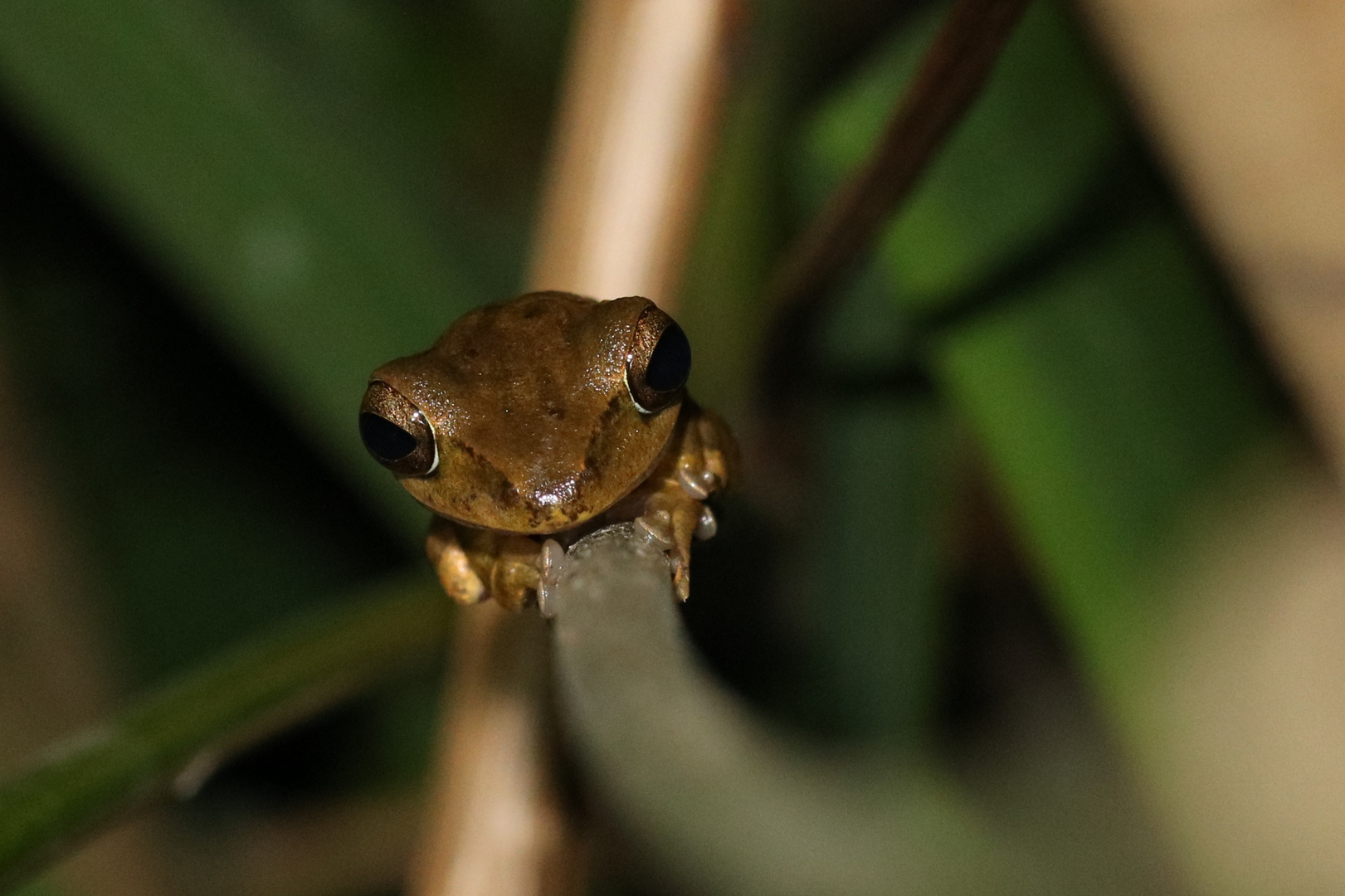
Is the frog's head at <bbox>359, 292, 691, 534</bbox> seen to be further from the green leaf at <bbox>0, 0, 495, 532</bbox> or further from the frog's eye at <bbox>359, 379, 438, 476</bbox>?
the green leaf at <bbox>0, 0, 495, 532</bbox>

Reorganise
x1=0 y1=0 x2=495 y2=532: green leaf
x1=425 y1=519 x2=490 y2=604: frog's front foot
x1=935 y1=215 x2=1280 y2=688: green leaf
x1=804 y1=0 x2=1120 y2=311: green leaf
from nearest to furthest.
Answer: x1=425 y1=519 x2=490 y2=604: frog's front foot → x1=935 y1=215 x2=1280 y2=688: green leaf → x1=804 y1=0 x2=1120 y2=311: green leaf → x1=0 y1=0 x2=495 y2=532: green leaf

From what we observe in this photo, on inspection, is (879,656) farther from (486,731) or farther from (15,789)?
(15,789)

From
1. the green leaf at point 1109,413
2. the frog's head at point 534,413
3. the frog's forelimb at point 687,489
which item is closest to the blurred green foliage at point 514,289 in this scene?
the green leaf at point 1109,413

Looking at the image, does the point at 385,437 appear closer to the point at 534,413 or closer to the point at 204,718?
the point at 534,413

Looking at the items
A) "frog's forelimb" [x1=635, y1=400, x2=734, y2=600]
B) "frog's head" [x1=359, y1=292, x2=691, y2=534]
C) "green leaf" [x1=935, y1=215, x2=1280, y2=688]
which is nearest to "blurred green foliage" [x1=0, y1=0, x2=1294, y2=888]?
"green leaf" [x1=935, y1=215, x2=1280, y2=688]

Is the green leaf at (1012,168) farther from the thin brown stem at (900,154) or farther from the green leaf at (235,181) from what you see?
the green leaf at (235,181)

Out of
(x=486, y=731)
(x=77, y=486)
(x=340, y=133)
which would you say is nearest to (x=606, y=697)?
(x=486, y=731)

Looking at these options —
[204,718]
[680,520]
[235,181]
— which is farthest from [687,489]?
[235,181]
